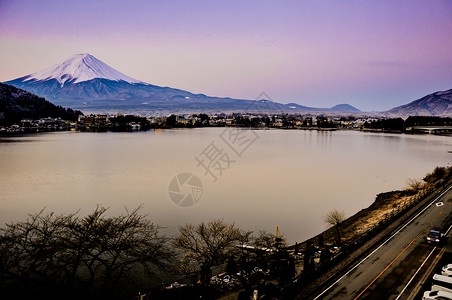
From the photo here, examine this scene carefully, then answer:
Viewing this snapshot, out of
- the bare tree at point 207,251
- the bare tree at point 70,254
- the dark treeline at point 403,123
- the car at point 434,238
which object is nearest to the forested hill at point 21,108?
the bare tree at point 70,254

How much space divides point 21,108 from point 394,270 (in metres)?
92.9

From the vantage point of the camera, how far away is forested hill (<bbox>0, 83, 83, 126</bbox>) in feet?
237

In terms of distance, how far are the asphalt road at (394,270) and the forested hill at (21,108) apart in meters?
80.0

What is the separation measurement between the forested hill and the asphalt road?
8001 centimetres

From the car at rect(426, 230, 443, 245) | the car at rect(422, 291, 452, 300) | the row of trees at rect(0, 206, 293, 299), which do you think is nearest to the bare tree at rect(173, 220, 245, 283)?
the row of trees at rect(0, 206, 293, 299)

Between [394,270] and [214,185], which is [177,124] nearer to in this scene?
[214,185]

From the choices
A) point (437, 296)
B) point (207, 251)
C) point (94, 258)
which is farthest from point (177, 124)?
point (437, 296)

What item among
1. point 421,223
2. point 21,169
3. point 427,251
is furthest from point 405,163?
point 21,169

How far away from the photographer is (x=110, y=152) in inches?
1251

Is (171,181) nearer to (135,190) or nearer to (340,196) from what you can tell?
(135,190)

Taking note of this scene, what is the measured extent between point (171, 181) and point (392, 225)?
13.1 m

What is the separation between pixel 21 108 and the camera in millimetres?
78875

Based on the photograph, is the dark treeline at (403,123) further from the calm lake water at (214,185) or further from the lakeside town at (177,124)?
the calm lake water at (214,185)

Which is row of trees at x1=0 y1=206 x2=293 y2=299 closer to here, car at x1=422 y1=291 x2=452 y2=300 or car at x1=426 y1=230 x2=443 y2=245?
car at x1=422 y1=291 x2=452 y2=300
